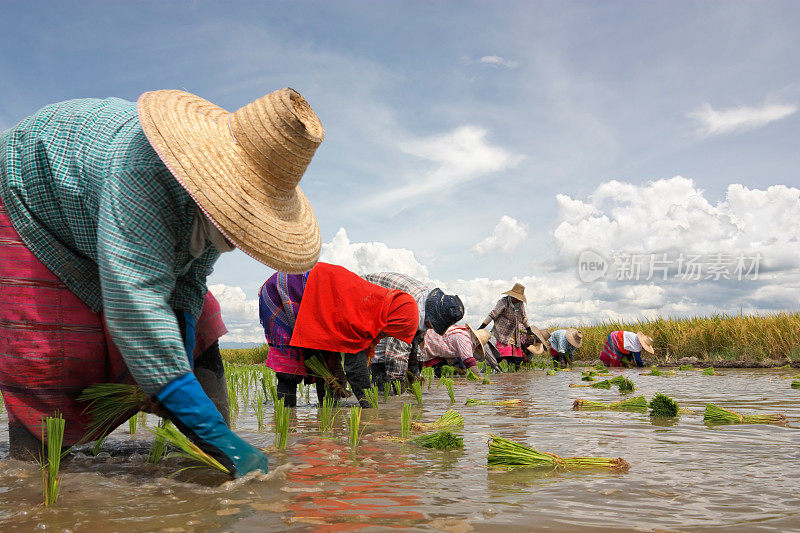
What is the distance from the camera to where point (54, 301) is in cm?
227

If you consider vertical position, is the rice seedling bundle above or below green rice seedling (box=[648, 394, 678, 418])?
above

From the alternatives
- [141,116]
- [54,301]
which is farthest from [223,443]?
[141,116]

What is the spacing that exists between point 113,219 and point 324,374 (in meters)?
2.98

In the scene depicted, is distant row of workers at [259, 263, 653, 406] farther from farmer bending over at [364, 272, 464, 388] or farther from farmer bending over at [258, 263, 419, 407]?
farmer bending over at [364, 272, 464, 388]

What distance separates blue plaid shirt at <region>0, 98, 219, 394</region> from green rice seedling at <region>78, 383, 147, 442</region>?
0.37 metres

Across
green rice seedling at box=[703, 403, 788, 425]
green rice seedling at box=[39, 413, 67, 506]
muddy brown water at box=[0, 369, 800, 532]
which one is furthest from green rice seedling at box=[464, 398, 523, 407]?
green rice seedling at box=[39, 413, 67, 506]

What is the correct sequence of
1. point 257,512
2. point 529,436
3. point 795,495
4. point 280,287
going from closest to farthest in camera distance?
point 257,512 < point 795,495 < point 529,436 < point 280,287

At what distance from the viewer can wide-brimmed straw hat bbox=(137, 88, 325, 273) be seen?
1.87m

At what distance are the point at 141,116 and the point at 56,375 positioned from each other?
1.17 m

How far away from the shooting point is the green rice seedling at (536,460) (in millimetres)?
2361

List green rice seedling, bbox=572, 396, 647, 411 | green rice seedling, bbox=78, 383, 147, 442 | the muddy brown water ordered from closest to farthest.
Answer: the muddy brown water, green rice seedling, bbox=78, 383, 147, 442, green rice seedling, bbox=572, 396, 647, 411

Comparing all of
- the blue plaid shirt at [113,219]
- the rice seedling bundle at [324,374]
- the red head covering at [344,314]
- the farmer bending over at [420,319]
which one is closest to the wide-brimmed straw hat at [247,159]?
the blue plaid shirt at [113,219]

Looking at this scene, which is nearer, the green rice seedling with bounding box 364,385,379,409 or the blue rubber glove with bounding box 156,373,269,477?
the blue rubber glove with bounding box 156,373,269,477

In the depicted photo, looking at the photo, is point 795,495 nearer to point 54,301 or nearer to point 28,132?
point 54,301
